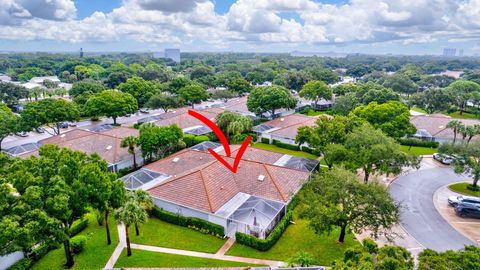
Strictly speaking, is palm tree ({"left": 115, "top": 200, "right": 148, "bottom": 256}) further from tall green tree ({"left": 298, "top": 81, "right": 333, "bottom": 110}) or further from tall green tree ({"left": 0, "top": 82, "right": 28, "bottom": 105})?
tall green tree ({"left": 0, "top": 82, "right": 28, "bottom": 105})

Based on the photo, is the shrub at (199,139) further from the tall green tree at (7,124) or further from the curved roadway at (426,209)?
the tall green tree at (7,124)

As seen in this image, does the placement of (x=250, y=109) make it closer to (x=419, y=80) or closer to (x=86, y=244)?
(x=86, y=244)

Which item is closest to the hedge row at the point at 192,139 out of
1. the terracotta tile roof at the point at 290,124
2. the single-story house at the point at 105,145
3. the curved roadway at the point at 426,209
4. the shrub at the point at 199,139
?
the shrub at the point at 199,139

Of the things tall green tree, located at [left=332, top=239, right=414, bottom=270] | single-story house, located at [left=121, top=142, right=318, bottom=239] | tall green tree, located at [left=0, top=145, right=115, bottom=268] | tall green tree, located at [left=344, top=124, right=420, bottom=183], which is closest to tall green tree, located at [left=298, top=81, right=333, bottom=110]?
single-story house, located at [left=121, top=142, right=318, bottom=239]

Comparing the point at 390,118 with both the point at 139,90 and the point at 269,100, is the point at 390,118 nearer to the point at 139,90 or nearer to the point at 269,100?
the point at 269,100

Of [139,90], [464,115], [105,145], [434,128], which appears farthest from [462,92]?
[105,145]

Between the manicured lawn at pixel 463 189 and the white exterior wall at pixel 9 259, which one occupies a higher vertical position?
the white exterior wall at pixel 9 259
